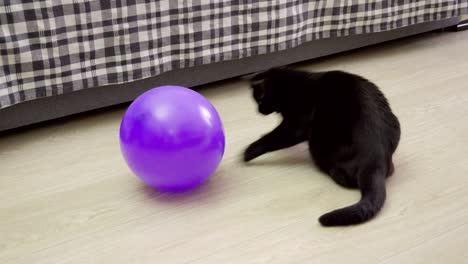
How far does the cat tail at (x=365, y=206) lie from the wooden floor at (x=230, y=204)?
28mm

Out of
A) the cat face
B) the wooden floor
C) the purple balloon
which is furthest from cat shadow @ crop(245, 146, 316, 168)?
the purple balloon

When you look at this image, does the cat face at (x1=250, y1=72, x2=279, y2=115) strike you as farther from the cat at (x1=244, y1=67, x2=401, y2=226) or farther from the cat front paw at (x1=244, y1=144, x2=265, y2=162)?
the cat front paw at (x1=244, y1=144, x2=265, y2=162)

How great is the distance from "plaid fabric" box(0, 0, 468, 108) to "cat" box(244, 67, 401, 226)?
0.50m

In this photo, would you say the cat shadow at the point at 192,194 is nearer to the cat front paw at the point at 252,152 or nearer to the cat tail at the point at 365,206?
the cat front paw at the point at 252,152

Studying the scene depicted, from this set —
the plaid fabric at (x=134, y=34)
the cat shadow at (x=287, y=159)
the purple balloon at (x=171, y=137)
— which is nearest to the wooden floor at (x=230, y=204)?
the cat shadow at (x=287, y=159)

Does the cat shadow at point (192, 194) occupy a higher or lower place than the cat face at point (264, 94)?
lower

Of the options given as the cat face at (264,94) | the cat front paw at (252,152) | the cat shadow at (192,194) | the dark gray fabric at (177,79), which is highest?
the cat face at (264,94)

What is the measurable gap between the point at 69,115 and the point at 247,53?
809mm

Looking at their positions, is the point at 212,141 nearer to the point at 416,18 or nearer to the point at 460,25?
the point at 416,18

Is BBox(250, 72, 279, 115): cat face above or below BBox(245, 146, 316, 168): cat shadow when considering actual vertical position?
above

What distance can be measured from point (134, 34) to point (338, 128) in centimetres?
92

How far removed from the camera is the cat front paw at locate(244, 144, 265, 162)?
1.88m

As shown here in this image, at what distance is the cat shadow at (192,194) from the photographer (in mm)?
1713

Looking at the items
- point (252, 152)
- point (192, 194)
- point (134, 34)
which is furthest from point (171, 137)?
point (134, 34)
